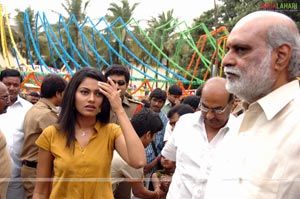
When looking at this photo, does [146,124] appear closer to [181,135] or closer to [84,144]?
[181,135]

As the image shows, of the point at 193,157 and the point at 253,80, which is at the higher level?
the point at 253,80

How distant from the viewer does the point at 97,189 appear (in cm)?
220

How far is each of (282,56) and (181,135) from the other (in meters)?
1.10

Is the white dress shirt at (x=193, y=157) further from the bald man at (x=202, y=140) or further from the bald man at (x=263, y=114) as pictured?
the bald man at (x=263, y=114)

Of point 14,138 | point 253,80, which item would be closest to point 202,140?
point 253,80

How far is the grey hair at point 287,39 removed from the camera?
1.46 meters

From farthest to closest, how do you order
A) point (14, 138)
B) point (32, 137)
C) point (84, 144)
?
1. point (14, 138)
2. point (32, 137)
3. point (84, 144)

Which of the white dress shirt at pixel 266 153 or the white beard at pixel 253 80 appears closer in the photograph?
the white dress shirt at pixel 266 153

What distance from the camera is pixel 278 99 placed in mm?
1431

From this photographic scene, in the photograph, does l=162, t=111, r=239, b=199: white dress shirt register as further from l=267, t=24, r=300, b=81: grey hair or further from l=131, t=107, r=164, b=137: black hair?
l=267, t=24, r=300, b=81: grey hair

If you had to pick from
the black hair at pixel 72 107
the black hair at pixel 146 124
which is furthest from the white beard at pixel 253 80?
the black hair at pixel 146 124

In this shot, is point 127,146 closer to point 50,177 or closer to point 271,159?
point 50,177

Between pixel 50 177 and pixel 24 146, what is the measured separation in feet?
3.15

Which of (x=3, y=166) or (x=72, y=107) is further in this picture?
(x=3, y=166)
